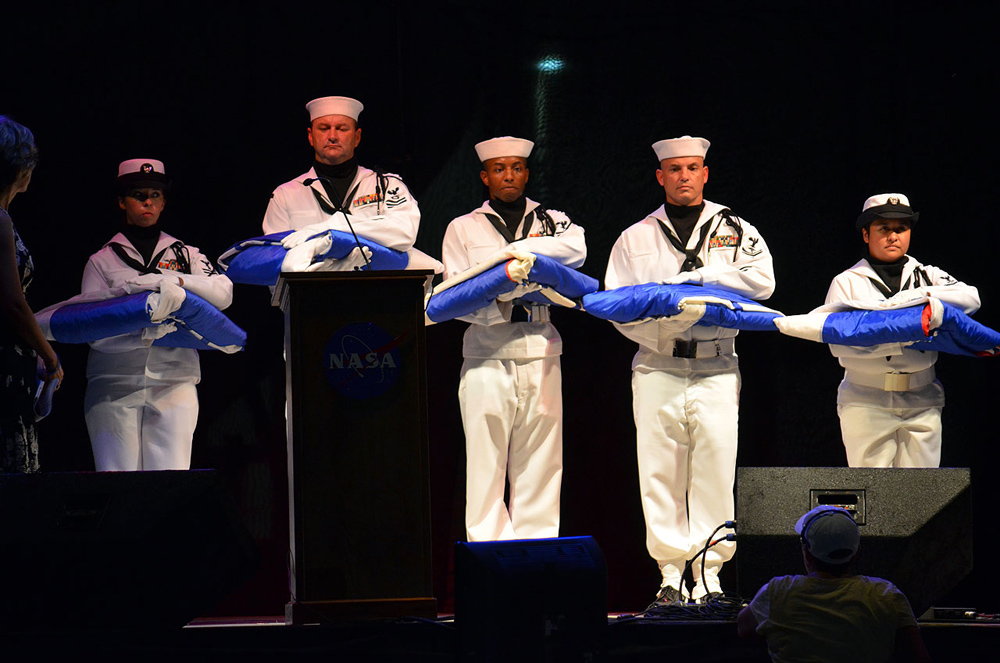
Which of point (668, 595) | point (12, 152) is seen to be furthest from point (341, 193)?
point (668, 595)

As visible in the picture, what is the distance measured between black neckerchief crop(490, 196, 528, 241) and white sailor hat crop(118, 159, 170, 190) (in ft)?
4.44

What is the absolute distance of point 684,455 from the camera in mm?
4680

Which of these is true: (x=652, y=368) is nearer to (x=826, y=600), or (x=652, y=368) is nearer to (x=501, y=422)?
(x=501, y=422)

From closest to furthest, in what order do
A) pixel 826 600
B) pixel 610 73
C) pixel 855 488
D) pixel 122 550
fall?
pixel 826 600 → pixel 122 550 → pixel 855 488 → pixel 610 73

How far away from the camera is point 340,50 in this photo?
5.38 m

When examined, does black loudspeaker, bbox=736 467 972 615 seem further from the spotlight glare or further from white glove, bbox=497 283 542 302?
the spotlight glare

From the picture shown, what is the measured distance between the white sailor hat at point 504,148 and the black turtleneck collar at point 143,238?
4.54 feet

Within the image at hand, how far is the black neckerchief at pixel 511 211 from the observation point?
192 inches

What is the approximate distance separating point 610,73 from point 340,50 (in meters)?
1.24

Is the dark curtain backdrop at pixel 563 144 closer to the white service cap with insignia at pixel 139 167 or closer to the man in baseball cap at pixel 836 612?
the white service cap with insignia at pixel 139 167

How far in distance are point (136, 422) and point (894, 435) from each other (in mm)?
2994

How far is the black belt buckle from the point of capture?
15.2 ft

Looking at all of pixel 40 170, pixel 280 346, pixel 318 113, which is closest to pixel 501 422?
pixel 280 346

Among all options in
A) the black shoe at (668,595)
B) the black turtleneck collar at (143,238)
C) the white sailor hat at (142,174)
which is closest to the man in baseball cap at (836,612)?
the black shoe at (668,595)
